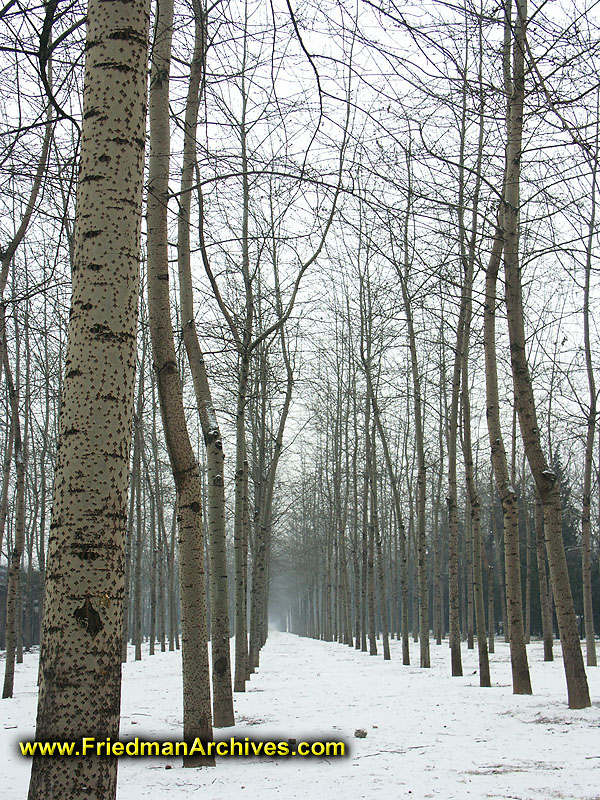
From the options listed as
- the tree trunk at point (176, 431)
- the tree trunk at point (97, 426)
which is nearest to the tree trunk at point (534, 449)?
the tree trunk at point (176, 431)

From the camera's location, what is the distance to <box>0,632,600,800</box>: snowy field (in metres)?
4.26

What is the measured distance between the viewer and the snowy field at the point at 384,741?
4258 mm

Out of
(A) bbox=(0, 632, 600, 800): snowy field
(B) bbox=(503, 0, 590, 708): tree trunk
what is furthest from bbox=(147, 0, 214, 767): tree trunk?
(B) bbox=(503, 0, 590, 708): tree trunk

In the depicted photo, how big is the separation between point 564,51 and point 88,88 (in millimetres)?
3463

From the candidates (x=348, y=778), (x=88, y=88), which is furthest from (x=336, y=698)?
(x=88, y=88)

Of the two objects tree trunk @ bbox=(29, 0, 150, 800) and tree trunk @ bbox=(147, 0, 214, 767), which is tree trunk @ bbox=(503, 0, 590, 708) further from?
tree trunk @ bbox=(29, 0, 150, 800)

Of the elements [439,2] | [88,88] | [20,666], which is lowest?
[20,666]

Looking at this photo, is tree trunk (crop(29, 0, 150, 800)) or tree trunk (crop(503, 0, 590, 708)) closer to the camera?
tree trunk (crop(29, 0, 150, 800))

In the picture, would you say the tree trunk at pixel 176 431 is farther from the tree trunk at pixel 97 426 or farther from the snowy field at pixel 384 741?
the tree trunk at pixel 97 426

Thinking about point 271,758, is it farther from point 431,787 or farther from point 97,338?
point 97,338

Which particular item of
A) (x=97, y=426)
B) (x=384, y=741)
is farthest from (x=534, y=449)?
(x=97, y=426)

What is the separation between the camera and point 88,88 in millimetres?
2135

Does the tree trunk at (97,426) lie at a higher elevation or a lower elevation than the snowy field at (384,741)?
higher

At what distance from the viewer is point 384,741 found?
5.87 meters
